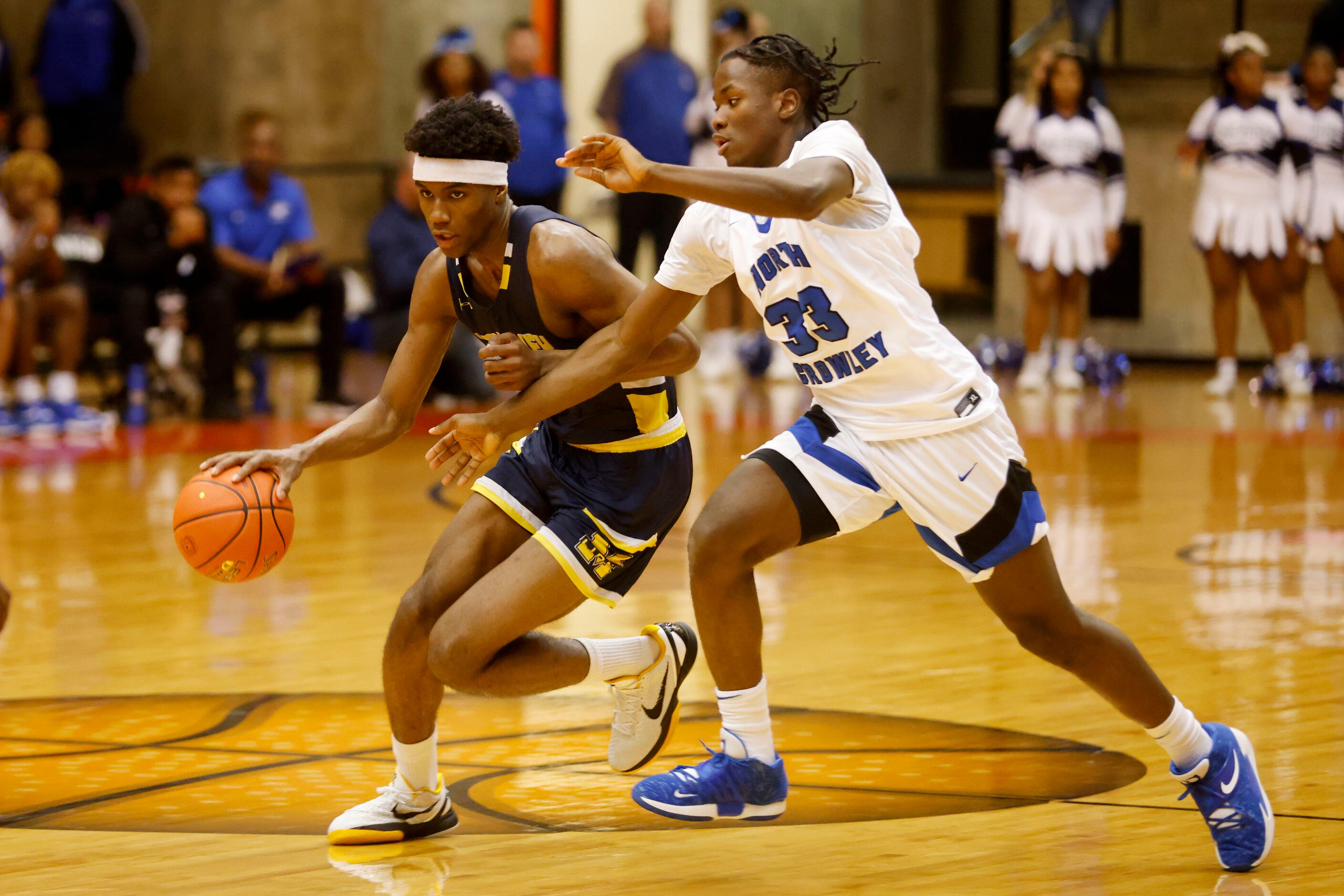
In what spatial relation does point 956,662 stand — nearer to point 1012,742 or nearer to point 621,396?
point 1012,742

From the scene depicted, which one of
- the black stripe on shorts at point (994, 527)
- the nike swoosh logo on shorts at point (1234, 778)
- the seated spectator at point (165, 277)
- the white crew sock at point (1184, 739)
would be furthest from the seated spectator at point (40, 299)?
the nike swoosh logo on shorts at point (1234, 778)

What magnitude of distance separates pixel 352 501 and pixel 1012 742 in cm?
481

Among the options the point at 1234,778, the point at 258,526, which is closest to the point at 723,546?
the point at 258,526

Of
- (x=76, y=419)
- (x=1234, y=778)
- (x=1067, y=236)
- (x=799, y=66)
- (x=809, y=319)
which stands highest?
(x=799, y=66)

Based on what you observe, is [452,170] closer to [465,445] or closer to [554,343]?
Result: [554,343]

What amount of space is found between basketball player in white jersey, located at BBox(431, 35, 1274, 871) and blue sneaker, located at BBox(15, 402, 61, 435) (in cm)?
767

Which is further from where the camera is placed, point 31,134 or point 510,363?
point 31,134

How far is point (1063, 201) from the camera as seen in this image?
43.4 ft

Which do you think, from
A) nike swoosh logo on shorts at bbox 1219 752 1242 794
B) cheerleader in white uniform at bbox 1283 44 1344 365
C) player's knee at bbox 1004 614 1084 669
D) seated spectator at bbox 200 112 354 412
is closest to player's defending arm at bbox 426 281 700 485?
player's knee at bbox 1004 614 1084 669

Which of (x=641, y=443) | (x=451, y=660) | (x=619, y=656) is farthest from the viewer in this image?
(x=619, y=656)

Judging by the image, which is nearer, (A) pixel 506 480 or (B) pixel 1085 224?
(A) pixel 506 480

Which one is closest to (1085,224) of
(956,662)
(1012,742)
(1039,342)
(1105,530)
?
(1039,342)

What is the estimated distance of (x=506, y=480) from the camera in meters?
4.39

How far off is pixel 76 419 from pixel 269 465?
7.55 m
